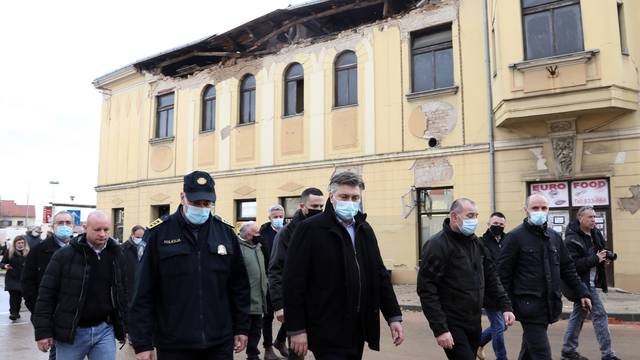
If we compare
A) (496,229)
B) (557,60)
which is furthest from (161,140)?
(496,229)

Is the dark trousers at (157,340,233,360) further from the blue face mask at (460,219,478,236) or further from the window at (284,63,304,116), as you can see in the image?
the window at (284,63,304,116)

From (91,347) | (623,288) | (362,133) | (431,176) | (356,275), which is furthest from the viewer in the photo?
(362,133)

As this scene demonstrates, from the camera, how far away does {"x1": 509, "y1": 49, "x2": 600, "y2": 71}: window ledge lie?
495 inches

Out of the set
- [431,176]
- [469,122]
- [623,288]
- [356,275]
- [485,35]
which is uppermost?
[485,35]

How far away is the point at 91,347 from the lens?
4.57 metres

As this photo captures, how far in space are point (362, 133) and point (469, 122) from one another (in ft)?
10.8

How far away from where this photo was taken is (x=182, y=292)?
3.75 metres

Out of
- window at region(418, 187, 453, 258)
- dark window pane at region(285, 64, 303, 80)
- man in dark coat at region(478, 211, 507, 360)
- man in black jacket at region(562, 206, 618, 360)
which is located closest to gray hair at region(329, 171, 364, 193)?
man in dark coat at region(478, 211, 507, 360)

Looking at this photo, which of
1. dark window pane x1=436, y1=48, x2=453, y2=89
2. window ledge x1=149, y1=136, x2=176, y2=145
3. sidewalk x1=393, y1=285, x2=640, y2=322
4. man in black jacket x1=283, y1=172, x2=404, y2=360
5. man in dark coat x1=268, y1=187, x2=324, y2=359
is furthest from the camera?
window ledge x1=149, y1=136, x2=176, y2=145

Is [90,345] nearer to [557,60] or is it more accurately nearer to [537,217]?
[537,217]

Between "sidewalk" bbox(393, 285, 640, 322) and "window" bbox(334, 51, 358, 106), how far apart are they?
639 centimetres

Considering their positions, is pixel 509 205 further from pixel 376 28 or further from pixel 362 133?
pixel 376 28

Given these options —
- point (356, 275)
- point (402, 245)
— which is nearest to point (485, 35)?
point (402, 245)

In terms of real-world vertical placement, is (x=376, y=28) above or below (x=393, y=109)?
above
